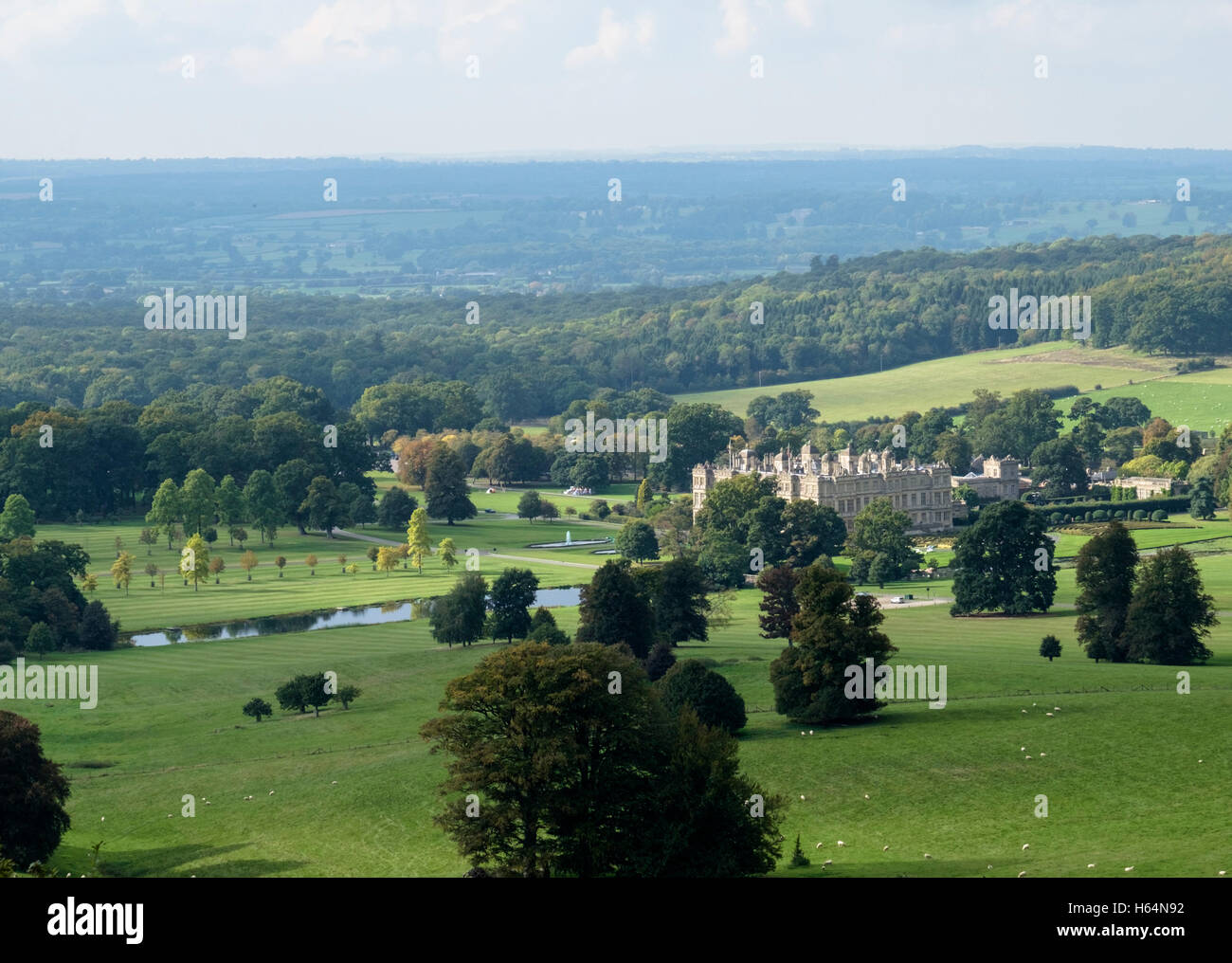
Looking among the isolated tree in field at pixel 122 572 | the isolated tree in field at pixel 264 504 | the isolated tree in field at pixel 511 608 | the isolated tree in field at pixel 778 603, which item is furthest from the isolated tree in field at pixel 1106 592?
the isolated tree in field at pixel 264 504

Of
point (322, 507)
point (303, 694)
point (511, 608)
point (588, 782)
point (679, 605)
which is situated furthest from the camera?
point (322, 507)

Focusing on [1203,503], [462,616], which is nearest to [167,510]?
[462,616]

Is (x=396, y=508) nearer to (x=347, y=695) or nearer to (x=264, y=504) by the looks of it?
(x=264, y=504)

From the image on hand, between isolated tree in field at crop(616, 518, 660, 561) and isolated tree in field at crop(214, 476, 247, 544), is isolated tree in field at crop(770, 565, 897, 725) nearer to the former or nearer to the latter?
isolated tree in field at crop(616, 518, 660, 561)

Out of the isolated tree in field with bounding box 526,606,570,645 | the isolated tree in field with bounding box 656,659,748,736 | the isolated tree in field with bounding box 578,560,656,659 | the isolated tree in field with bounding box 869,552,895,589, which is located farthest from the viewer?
the isolated tree in field with bounding box 869,552,895,589

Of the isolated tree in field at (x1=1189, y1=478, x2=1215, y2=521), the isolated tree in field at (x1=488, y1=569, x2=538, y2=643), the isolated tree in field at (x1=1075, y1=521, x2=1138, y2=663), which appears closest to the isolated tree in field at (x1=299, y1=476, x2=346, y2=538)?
the isolated tree in field at (x1=488, y1=569, x2=538, y2=643)

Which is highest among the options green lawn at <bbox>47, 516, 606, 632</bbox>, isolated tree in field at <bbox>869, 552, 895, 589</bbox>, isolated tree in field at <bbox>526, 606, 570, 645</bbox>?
isolated tree in field at <bbox>526, 606, 570, 645</bbox>
